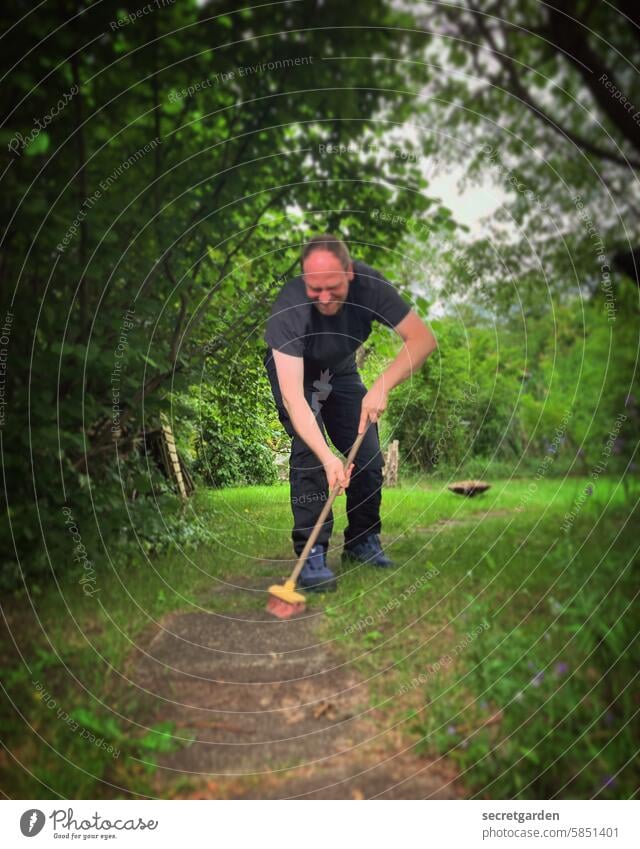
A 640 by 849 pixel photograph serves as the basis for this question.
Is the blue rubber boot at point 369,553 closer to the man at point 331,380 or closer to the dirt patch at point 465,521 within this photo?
the man at point 331,380

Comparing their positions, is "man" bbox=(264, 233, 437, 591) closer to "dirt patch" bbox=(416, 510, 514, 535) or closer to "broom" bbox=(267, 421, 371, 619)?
"broom" bbox=(267, 421, 371, 619)

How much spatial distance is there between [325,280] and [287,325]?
0.30 meters

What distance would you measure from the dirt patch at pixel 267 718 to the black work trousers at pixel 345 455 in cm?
62

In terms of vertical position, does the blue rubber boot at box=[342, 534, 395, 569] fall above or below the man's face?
below

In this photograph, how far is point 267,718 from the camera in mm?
2586

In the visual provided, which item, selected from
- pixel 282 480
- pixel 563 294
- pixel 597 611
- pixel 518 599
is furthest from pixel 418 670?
pixel 563 294

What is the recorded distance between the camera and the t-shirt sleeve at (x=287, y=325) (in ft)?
11.4

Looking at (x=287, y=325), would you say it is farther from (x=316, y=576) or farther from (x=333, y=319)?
(x=316, y=576)

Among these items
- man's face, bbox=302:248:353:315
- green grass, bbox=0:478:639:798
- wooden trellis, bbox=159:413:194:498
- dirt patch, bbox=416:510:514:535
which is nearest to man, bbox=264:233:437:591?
man's face, bbox=302:248:353:315

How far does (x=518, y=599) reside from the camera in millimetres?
2695

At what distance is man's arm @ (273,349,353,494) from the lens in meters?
3.44

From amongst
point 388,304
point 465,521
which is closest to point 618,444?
point 465,521

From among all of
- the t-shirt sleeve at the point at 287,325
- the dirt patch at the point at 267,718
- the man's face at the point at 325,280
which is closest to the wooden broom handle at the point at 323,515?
the dirt patch at the point at 267,718

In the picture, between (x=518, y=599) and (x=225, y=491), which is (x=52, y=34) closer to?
(x=225, y=491)
